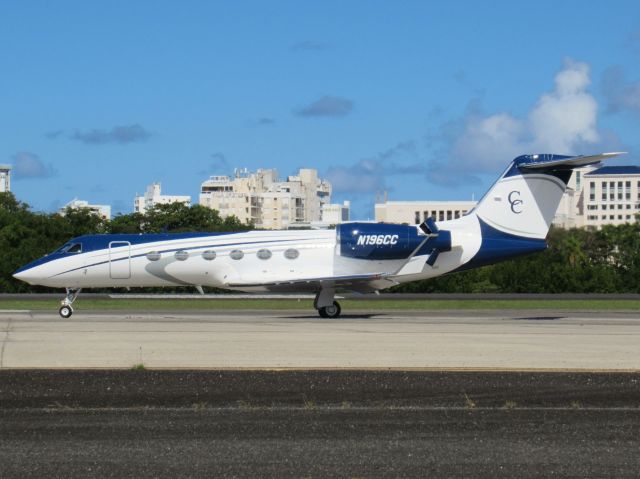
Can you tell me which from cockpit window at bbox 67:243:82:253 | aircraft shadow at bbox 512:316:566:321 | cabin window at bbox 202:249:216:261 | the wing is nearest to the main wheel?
the wing

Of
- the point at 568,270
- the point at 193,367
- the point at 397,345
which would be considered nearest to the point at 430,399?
the point at 193,367

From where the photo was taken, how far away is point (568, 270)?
6981 centimetres

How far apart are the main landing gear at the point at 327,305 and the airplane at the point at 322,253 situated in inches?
1.4

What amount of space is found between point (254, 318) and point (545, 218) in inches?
432

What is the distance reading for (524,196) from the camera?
36562 mm

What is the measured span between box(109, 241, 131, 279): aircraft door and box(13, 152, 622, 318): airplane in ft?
0.11

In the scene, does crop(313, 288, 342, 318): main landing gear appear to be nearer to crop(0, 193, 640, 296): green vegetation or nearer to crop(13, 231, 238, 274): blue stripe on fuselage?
crop(13, 231, 238, 274): blue stripe on fuselage

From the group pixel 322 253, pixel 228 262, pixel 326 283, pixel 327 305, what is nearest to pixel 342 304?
pixel 327 305

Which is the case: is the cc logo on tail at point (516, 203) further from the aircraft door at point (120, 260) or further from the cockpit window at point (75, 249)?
the cockpit window at point (75, 249)

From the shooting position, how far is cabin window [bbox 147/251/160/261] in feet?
118

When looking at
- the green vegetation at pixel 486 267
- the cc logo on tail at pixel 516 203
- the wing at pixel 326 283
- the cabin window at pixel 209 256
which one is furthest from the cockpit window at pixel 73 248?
the cc logo on tail at pixel 516 203

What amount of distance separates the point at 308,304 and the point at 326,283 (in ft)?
42.1

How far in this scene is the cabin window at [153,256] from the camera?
3591cm

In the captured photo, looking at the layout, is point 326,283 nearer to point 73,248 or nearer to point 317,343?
point 73,248
